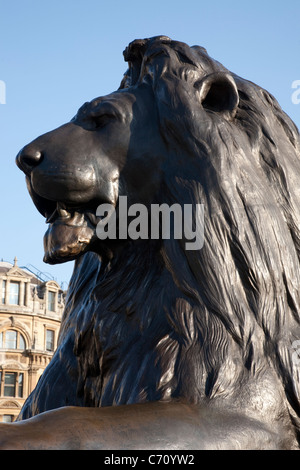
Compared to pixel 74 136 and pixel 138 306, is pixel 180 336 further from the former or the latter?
pixel 74 136

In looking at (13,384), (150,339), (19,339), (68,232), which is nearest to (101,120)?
(68,232)

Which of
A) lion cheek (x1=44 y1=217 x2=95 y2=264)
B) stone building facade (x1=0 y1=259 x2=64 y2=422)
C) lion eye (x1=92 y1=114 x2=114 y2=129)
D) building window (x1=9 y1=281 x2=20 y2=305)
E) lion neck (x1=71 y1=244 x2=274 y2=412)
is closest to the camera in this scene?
lion neck (x1=71 y1=244 x2=274 y2=412)

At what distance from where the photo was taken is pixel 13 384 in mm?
40656

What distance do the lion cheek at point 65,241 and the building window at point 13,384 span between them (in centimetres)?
3948

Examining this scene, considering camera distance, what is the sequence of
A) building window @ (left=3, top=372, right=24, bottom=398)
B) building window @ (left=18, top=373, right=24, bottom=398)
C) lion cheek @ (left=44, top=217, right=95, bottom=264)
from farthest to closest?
building window @ (left=18, top=373, right=24, bottom=398)
building window @ (left=3, top=372, right=24, bottom=398)
lion cheek @ (left=44, top=217, right=95, bottom=264)

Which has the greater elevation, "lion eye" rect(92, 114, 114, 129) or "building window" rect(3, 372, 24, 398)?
"lion eye" rect(92, 114, 114, 129)

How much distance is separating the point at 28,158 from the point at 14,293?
132 ft

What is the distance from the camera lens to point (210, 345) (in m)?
2.02

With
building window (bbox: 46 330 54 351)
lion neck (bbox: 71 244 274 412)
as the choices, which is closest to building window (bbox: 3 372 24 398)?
building window (bbox: 46 330 54 351)

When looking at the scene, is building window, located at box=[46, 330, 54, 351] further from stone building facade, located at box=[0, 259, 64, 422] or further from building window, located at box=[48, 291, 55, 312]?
building window, located at box=[48, 291, 55, 312]

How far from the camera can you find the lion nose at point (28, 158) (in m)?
2.19

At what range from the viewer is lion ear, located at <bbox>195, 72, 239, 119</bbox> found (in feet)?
7.54

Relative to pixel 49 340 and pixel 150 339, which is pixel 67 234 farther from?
pixel 49 340

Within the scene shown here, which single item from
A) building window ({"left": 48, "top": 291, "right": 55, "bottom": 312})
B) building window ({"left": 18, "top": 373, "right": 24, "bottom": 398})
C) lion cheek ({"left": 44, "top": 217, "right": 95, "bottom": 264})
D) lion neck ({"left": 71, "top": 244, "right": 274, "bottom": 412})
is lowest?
building window ({"left": 18, "top": 373, "right": 24, "bottom": 398})
